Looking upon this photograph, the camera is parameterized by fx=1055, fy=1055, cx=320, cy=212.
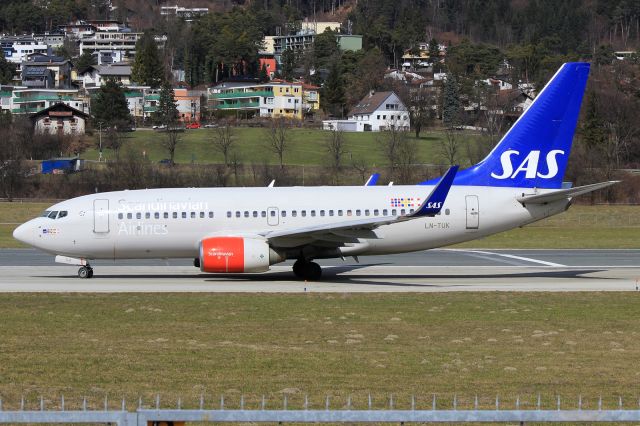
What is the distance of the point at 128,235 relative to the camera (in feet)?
114

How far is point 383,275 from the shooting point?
3700 cm

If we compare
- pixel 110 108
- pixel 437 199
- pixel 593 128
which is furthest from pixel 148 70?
pixel 437 199

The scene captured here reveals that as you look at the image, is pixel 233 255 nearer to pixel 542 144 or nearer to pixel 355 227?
pixel 355 227

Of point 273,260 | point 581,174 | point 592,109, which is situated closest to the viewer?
point 273,260

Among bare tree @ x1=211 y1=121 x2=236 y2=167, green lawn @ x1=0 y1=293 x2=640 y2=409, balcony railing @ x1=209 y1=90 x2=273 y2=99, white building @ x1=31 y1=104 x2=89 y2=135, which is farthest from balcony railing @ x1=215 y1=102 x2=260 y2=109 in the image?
green lawn @ x1=0 y1=293 x2=640 y2=409

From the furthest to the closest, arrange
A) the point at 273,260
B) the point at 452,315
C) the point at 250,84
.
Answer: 1. the point at 250,84
2. the point at 273,260
3. the point at 452,315

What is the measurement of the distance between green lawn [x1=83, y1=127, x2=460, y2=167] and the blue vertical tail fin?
69.4 metres

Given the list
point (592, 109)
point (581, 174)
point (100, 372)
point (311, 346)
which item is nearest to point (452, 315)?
point (311, 346)

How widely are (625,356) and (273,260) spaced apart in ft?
49.3

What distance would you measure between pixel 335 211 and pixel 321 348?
13.8 meters

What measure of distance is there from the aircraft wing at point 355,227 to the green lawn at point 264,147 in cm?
7181

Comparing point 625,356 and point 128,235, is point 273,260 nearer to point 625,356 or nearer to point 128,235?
point 128,235

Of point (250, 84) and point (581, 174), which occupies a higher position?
point (250, 84)

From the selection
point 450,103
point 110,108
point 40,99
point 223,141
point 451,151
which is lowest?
point 451,151
